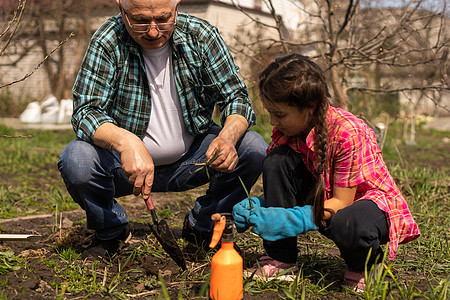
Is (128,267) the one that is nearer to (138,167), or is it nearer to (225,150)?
(138,167)

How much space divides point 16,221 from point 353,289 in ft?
6.91

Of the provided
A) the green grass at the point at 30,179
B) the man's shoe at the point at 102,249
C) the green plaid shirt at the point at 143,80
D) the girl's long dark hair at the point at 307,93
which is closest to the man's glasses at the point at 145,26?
the green plaid shirt at the point at 143,80

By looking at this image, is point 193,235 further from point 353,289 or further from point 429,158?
point 429,158

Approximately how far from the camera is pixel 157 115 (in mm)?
2658

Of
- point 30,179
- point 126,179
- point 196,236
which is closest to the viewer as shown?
point 126,179

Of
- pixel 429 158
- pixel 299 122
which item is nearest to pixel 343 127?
pixel 299 122

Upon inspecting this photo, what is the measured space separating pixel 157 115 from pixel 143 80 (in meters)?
0.20

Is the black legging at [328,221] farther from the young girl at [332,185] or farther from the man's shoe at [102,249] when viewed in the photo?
the man's shoe at [102,249]

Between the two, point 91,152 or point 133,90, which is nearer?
point 91,152

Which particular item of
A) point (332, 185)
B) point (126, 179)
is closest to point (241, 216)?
point (332, 185)

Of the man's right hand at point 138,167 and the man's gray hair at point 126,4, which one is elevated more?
the man's gray hair at point 126,4

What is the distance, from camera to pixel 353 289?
2092mm

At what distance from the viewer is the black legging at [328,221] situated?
196cm

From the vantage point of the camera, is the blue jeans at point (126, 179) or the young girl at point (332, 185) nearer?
the young girl at point (332, 185)
